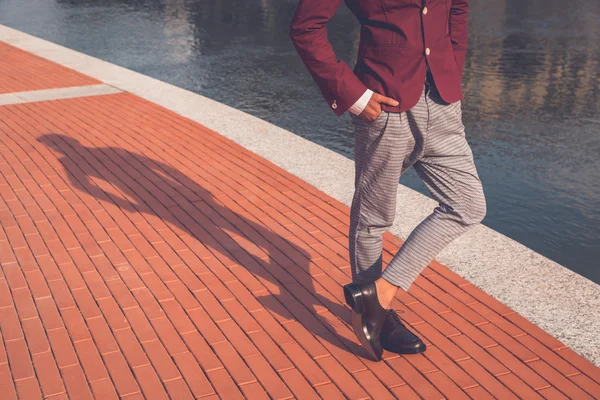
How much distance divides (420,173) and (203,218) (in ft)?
6.82

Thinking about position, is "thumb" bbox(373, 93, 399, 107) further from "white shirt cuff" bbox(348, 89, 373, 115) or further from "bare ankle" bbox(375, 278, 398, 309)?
"bare ankle" bbox(375, 278, 398, 309)

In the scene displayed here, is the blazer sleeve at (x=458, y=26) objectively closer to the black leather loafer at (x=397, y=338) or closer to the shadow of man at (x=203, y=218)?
the black leather loafer at (x=397, y=338)

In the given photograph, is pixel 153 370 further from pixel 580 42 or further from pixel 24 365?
pixel 580 42

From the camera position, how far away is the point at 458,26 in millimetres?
3068

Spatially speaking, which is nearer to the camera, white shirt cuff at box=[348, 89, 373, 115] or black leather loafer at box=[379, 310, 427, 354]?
white shirt cuff at box=[348, 89, 373, 115]

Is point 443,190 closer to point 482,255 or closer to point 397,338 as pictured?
point 397,338

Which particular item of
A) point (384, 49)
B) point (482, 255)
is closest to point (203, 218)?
point (482, 255)

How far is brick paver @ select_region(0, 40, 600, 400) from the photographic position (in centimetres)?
316

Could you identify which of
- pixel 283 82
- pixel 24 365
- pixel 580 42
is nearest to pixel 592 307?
pixel 24 365

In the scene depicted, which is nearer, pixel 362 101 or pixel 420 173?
pixel 362 101

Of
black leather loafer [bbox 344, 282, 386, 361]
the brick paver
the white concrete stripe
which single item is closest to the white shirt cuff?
black leather loafer [bbox 344, 282, 386, 361]

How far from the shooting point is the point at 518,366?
3.25 metres

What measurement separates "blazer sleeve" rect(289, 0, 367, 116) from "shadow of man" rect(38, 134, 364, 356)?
122 cm

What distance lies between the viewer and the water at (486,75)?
19.2 ft
